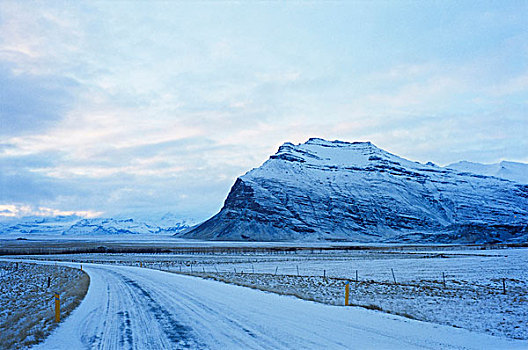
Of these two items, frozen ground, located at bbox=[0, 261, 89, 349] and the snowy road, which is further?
frozen ground, located at bbox=[0, 261, 89, 349]

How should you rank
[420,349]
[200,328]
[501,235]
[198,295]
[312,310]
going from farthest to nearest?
[501,235] < [198,295] < [312,310] < [200,328] < [420,349]

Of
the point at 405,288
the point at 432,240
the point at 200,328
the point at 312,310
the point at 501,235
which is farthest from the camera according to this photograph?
the point at 432,240

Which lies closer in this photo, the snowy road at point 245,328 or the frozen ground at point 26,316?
the snowy road at point 245,328

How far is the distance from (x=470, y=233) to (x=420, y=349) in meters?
145

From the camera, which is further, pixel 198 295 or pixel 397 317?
pixel 198 295

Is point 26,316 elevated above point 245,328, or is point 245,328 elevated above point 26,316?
point 245,328

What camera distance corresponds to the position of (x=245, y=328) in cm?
1302

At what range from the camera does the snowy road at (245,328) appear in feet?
37.1

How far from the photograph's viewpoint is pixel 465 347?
11.3 meters

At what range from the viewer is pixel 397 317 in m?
15.5

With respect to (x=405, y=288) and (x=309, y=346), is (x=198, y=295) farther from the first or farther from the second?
(x=405, y=288)

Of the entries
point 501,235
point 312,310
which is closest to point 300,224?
point 501,235

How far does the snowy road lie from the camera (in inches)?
445

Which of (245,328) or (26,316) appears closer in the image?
(245,328)
